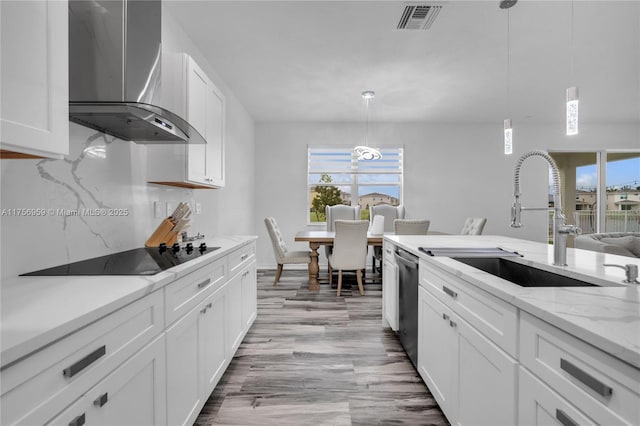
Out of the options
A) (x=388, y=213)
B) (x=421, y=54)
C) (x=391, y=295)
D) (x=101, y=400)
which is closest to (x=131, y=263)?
(x=101, y=400)

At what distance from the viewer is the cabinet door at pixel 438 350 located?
1.50 metres

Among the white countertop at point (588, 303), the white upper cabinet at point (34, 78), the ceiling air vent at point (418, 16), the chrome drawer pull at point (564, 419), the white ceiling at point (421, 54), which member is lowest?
the chrome drawer pull at point (564, 419)

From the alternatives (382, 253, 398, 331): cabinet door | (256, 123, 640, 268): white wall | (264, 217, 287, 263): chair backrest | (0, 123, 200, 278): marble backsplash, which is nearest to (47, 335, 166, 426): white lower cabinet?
(0, 123, 200, 278): marble backsplash

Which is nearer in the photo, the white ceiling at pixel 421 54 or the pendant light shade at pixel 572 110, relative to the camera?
the pendant light shade at pixel 572 110

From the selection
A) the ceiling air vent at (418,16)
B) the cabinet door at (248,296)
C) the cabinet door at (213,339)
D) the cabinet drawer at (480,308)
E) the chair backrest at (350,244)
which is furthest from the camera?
the chair backrest at (350,244)

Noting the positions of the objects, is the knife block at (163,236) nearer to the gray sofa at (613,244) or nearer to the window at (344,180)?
the gray sofa at (613,244)

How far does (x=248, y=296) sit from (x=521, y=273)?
203 cm

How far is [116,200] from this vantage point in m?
1.92

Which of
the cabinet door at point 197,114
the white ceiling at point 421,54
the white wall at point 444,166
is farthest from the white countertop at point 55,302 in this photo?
the white wall at point 444,166

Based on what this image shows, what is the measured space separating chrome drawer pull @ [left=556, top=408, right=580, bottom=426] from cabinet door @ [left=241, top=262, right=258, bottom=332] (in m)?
2.09

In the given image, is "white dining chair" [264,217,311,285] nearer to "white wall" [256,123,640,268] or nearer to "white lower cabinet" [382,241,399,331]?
"white wall" [256,123,640,268]

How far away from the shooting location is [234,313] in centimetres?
227

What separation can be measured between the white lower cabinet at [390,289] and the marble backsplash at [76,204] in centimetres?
194

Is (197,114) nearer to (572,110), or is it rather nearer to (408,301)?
(408,301)
